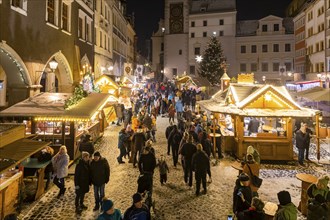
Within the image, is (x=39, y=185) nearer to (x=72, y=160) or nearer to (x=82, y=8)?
(x=72, y=160)

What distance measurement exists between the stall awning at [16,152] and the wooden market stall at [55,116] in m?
2.88

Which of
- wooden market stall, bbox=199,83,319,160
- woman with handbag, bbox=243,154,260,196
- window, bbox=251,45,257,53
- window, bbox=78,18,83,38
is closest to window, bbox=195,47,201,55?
window, bbox=251,45,257,53

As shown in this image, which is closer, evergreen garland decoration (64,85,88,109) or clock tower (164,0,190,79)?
evergreen garland decoration (64,85,88,109)

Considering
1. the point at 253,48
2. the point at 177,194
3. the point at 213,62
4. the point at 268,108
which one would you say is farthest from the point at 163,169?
the point at 253,48

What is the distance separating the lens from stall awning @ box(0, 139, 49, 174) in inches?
279

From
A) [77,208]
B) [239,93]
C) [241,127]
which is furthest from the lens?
[239,93]

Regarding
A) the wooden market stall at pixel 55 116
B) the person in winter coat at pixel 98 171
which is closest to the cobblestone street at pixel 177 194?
the person in winter coat at pixel 98 171

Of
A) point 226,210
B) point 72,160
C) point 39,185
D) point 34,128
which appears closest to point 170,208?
point 226,210

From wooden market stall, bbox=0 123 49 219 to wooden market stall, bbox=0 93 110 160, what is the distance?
2680mm

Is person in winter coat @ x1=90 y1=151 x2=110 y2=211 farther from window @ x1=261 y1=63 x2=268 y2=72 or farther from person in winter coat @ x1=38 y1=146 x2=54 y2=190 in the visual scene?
window @ x1=261 y1=63 x2=268 y2=72

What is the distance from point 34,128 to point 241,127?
9.70 meters

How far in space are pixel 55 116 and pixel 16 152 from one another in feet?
13.7

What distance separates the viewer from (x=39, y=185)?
382 inches

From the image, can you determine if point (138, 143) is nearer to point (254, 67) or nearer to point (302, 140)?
point (302, 140)
